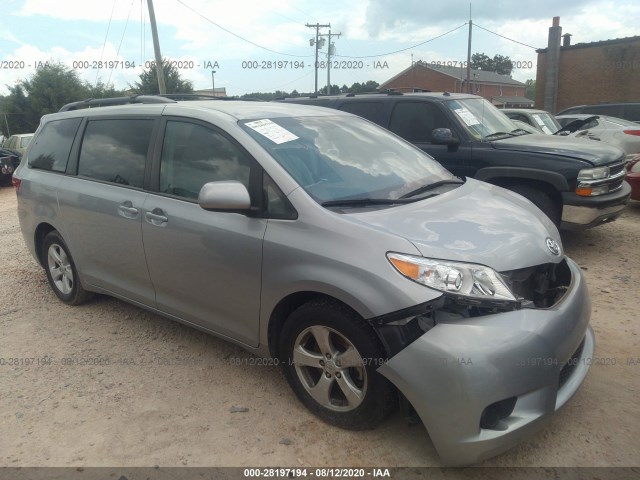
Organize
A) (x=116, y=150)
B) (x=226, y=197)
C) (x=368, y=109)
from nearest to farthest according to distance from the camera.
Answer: (x=226, y=197)
(x=116, y=150)
(x=368, y=109)

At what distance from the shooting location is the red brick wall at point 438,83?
52781 mm

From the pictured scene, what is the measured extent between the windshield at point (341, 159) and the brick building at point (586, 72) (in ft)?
95.1

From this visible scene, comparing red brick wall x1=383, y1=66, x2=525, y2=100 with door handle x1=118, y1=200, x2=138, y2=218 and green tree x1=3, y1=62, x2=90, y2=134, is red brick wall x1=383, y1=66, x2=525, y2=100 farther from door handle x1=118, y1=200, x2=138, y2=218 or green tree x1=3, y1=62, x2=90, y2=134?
door handle x1=118, y1=200, x2=138, y2=218

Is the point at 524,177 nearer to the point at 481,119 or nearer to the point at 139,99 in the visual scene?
the point at 481,119

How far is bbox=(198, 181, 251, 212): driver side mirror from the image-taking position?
2773mm

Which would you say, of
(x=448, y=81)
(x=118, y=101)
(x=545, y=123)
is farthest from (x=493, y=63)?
(x=118, y=101)

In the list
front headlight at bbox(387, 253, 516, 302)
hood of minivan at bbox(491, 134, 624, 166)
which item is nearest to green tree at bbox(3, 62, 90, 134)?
hood of minivan at bbox(491, 134, 624, 166)

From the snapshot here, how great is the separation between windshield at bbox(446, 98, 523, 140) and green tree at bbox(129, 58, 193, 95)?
26.8 metres

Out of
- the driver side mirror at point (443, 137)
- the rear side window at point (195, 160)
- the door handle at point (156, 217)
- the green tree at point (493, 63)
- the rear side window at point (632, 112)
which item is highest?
the green tree at point (493, 63)

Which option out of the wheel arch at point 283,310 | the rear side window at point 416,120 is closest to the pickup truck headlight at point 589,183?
the rear side window at point 416,120

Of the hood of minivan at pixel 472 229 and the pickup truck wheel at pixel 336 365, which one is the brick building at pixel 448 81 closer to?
the hood of minivan at pixel 472 229

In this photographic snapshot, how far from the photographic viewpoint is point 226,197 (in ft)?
9.10

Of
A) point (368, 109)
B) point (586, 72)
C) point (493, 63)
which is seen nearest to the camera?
point (368, 109)

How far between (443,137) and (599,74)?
2732 centimetres
